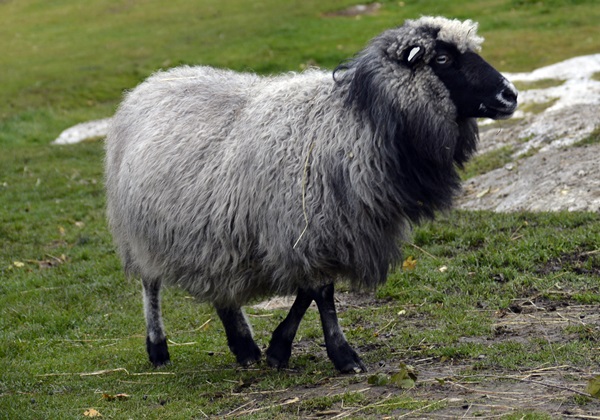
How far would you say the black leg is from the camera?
736 centimetres

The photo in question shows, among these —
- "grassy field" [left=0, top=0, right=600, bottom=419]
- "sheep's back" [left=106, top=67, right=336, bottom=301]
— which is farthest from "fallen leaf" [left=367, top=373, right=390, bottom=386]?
"sheep's back" [left=106, top=67, right=336, bottom=301]

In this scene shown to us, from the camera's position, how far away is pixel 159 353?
Answer: 8297mm

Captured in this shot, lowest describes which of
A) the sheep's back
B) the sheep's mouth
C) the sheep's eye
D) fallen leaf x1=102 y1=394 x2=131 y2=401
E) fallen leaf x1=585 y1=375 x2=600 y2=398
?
fallen leaf x1=102 y1=394 x2=131 y2=401

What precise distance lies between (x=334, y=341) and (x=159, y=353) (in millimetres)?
2028

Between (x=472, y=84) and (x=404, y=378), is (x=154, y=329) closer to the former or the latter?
(x=404, y=378)

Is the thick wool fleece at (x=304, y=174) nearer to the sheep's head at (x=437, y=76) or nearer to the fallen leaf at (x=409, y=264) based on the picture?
the sheep's head at (x=437, y=76)

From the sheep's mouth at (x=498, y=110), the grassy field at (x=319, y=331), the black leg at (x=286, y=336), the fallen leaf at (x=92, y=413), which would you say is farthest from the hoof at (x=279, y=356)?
the sheep's mouth at (x=498, y=110)

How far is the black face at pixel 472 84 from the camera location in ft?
21.8

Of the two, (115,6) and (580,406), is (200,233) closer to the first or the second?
(580,406)

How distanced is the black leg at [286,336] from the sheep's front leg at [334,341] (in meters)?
0.27

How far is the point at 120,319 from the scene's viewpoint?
997cm

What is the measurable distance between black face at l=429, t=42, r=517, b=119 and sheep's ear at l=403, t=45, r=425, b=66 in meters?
0.11

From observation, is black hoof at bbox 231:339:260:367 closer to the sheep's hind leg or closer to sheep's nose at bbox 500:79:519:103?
the sheep's hind leg

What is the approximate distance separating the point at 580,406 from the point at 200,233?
3.31 meters
